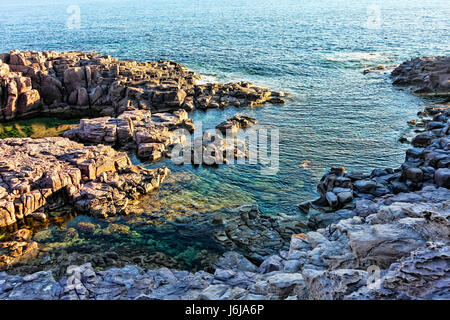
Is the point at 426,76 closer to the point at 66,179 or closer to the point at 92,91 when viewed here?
the point at 92,91

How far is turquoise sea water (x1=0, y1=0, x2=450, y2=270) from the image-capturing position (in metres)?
29.4

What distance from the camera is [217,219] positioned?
24281 mm

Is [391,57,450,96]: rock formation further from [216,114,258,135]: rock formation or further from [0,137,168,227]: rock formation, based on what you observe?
[0,137,168,227]: rock formation

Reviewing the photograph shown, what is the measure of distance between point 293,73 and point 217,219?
44657mm

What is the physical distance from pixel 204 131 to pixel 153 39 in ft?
227

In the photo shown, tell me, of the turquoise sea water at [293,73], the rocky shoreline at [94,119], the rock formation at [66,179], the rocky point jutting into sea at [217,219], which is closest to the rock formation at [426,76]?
the rocky point jutting into sea at [217,219]

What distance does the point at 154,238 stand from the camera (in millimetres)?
22938

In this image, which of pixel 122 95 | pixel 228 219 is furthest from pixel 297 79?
pixel 228 219

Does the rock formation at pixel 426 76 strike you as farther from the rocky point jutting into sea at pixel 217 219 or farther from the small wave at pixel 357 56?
the small wave at pixel 357 56

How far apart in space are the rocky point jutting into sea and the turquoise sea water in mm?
2585

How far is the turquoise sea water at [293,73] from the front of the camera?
29.4 meters

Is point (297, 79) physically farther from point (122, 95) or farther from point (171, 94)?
point (122, 95)

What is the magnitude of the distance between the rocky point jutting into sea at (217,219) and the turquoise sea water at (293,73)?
2.58 meters

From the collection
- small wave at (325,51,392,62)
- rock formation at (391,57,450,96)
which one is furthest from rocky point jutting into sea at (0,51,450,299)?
small wave at (325,51,392,62)
